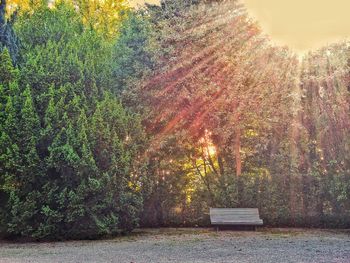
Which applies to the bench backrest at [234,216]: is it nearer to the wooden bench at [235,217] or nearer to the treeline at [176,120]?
the wooden bench at [235,217]

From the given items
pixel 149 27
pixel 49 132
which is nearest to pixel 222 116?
pixel 149 27

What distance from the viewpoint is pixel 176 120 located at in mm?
17109

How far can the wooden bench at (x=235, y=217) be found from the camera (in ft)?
50.1

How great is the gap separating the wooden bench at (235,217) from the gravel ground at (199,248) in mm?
379

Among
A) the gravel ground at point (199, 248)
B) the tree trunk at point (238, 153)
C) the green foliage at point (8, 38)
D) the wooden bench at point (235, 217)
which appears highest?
the green foliage at point (8, 38)

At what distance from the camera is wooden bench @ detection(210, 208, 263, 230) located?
1527 cm

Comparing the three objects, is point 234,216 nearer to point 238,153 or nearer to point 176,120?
point 238,153

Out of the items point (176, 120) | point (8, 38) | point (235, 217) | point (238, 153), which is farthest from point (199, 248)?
point (8, 38)

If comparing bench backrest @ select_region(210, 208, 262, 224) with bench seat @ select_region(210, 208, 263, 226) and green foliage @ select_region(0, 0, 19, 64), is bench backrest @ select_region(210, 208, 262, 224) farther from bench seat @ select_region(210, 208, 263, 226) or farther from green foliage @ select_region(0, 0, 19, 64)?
green foliage @ select_region(0, 0, 19, 64)

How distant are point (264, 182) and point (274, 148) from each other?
5.05 ft

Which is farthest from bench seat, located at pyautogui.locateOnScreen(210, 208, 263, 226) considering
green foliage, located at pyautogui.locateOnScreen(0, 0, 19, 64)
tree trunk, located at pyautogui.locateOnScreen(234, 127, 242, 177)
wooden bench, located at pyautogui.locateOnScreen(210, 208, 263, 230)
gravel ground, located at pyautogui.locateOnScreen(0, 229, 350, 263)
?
green foliage, located at pyautogui.locateOnScreen(0, 0, 19, 64)

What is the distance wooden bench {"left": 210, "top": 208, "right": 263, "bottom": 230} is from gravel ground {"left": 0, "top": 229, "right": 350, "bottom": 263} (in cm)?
38

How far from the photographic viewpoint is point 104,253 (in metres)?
10.5

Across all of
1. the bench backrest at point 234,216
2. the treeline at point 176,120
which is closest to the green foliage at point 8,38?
the treeline at point 176,120
